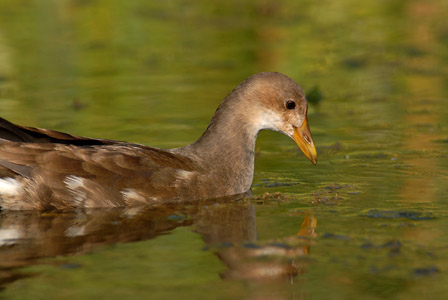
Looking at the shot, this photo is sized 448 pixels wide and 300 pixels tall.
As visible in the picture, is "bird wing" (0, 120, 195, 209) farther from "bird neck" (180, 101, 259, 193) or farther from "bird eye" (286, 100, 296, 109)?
"bird eye" (286, 100, 296, 109)

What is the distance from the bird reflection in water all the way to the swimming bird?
0.35ft

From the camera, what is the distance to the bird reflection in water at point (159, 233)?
18.8ft

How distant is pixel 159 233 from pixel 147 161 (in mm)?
927

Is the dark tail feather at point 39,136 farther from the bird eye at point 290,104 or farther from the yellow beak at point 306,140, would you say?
the yellow beak at point 306,140

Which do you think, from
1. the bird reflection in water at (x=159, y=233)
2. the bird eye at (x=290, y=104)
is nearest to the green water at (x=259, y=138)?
the bird reflection in water at (x=159, y=233)

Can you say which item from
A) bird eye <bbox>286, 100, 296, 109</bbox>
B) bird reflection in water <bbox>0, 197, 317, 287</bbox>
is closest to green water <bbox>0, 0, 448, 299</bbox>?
bird reflection in water <bbox>0, 197, 317, 287</bbox>

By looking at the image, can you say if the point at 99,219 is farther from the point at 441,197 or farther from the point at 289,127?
the point at 441,197

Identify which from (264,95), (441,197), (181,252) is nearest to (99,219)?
(181,252)

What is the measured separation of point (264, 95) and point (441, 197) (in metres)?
1.59

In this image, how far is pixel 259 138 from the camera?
9336mm

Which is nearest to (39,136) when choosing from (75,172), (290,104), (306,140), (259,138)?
(75,172)

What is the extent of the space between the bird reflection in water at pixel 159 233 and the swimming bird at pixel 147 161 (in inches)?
4.3

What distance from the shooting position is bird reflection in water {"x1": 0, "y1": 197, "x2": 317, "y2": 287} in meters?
5.72

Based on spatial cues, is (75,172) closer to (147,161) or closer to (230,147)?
(147,161)
